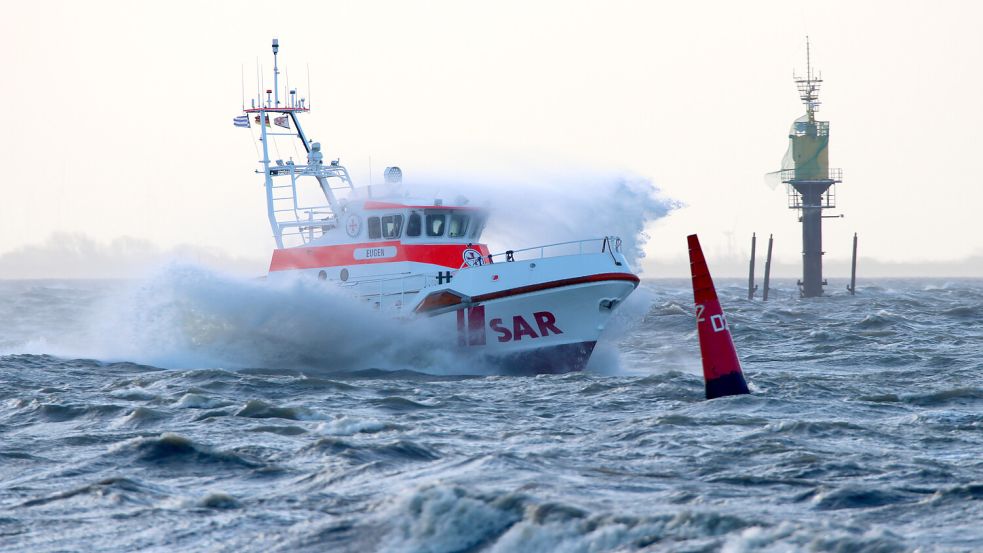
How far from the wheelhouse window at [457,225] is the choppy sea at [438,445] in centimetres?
266

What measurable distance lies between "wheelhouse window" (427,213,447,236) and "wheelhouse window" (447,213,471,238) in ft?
0.55

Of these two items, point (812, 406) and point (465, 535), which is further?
point (812, 406)

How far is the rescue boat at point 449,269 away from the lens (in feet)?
74.2

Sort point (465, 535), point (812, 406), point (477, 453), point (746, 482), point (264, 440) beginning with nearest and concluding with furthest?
1. point (465, 535)
2. point (746, 482)
3. point (477, 453)
4. point (264, 440)
5. point (812, 406)

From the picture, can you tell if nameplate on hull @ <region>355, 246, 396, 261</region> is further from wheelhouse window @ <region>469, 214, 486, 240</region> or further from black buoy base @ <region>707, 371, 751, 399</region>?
black buoy base @ <region>707, 371, 751, 399</region>

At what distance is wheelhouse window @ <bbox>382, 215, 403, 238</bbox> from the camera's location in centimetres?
2502

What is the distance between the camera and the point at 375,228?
25344mm

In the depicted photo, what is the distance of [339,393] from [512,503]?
382 inches

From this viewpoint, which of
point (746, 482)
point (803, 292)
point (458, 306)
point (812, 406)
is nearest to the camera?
point (746, 482)

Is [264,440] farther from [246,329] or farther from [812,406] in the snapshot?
[246,329]

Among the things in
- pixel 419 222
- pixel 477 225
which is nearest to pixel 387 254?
pixel 419 222

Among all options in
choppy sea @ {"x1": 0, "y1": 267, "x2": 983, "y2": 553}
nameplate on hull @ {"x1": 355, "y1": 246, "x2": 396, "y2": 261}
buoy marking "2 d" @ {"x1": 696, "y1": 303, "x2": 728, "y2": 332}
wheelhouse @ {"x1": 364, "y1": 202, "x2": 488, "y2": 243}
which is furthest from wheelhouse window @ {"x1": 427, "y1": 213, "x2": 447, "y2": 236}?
buoy marking "2 d" @ {"x1": 696, "y1": 303, "x2": 728, "y2": 332}

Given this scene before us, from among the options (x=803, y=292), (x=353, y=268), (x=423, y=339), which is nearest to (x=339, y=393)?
(x=423, y=339)

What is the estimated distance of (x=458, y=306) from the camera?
905 inches
